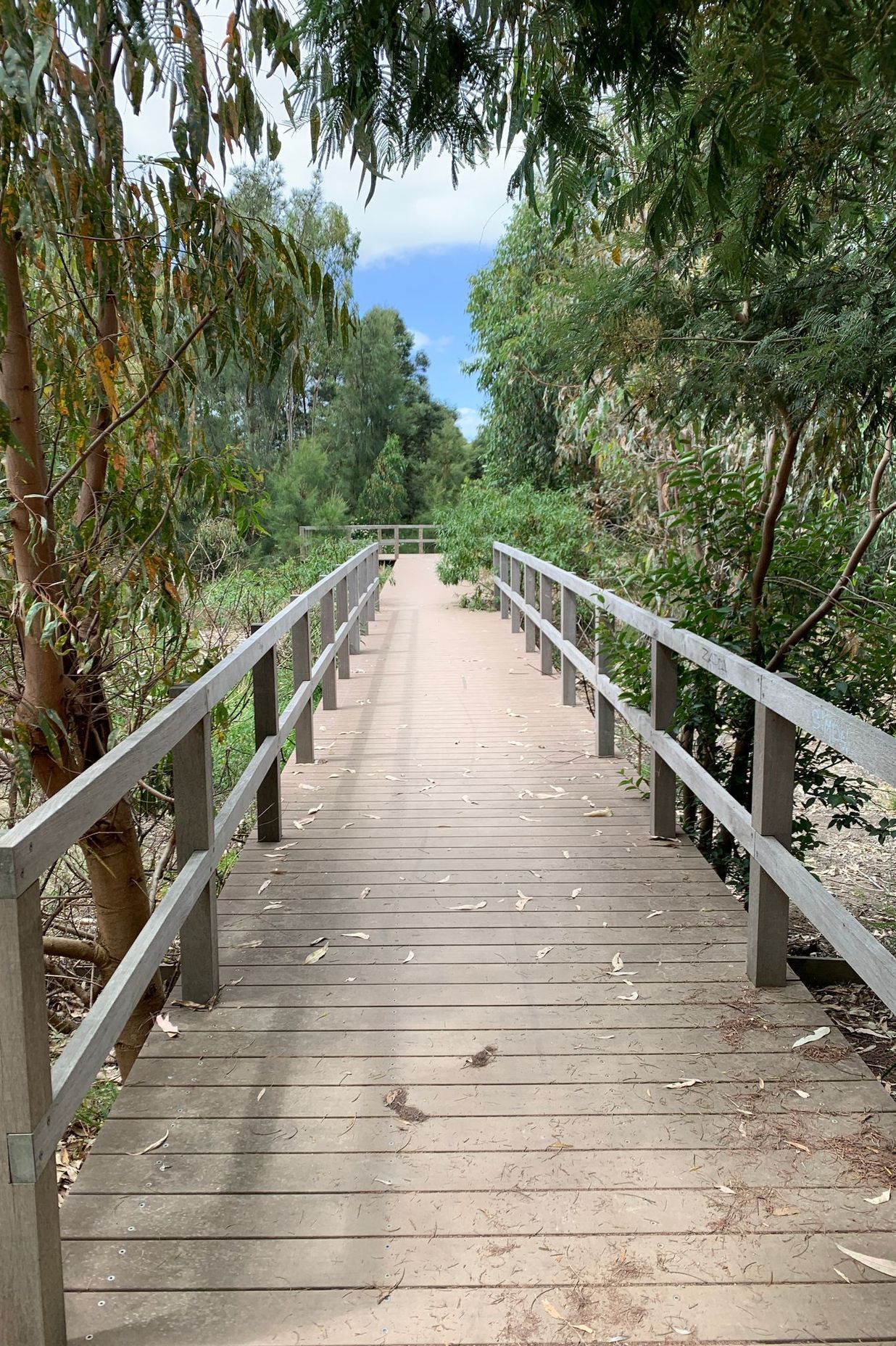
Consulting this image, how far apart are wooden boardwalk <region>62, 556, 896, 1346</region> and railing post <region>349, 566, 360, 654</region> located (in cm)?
684

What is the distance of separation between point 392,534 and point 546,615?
29.0 metres

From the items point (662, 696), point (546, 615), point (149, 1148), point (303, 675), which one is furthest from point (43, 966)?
point (546, 615)

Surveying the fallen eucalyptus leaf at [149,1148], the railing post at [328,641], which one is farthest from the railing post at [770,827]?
the railing post at [328,641]

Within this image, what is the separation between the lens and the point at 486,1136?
107 inches

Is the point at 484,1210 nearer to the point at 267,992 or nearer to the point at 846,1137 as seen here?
the point at 846,1137

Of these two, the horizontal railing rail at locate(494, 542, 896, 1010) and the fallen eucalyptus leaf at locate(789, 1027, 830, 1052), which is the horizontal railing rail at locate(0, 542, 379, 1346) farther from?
the fallen eucalyptus leaf at locate(789, 1027, 830, 1052)

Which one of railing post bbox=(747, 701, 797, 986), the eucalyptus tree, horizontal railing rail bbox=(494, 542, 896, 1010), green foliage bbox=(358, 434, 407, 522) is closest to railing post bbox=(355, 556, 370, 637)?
horizontal railing rail bbox=(494, 542, 896, 1010)

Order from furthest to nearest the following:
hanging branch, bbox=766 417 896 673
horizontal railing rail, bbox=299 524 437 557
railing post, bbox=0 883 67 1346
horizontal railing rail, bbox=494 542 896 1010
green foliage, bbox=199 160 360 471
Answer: horizontal railing rail, bbox=299 524 437 557 < green foliage, bbox=199 160 360 471 < hanging branch, bbox=766 417 896 673 < horizontal railing rail, bbox=494 542 896 1010 < railing post, bbox=0 883 67 1346

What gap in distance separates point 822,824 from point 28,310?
6.82 metres

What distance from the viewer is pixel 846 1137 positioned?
8.79 feet

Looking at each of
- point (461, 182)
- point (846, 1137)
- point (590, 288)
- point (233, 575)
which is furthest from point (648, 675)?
point (233, 575)

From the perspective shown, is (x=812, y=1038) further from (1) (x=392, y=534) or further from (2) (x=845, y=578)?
(1) (x=392, y=534)

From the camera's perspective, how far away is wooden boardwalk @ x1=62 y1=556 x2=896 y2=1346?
214cm

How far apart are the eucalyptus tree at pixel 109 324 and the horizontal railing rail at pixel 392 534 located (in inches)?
1010
